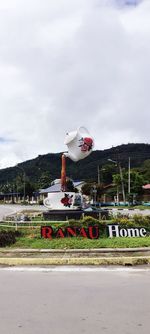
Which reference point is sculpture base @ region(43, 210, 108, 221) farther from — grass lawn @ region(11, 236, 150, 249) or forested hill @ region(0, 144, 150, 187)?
forested hill @ region(0, 144, 150, 187)

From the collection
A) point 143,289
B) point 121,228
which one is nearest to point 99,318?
point 143,289

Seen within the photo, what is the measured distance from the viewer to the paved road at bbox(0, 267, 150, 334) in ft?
16.8

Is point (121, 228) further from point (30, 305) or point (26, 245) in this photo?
point (30, 305)

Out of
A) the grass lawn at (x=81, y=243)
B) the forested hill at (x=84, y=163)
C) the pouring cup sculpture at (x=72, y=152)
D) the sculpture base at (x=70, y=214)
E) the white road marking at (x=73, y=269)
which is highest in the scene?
the forested hill at (x=84, y=163)

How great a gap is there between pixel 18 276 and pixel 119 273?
224 centimetres

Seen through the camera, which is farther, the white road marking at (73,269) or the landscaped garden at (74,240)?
the landscaped garden at (74,240)

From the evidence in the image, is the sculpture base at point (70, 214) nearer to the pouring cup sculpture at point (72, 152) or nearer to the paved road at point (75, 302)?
the pouring cup sculpture at point (72, 152)

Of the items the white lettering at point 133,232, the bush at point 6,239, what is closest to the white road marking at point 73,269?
the bush at point 6,239

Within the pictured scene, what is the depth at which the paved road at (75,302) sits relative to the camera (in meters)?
5.12

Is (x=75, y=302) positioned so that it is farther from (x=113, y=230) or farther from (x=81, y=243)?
(x=113, y=230)

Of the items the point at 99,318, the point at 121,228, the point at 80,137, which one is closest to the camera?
the point at 99,318

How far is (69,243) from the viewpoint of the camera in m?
11.8

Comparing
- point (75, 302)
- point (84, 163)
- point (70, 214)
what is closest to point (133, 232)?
point (70, 214)

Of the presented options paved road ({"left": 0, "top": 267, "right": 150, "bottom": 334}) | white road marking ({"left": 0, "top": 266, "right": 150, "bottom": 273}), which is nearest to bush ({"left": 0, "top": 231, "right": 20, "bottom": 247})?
white road marking ({"left": 0, "top": 266, "right": 150, "bottom": 273})
